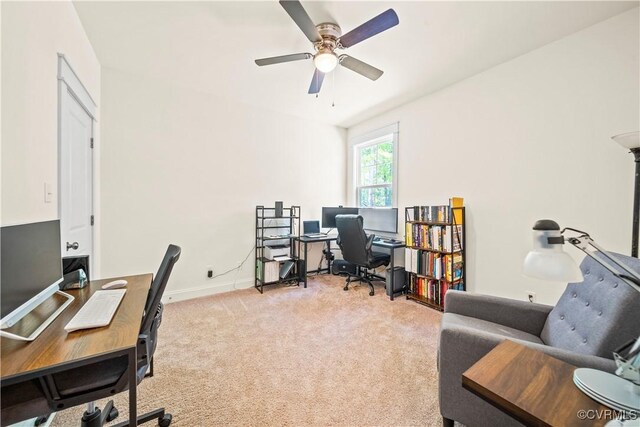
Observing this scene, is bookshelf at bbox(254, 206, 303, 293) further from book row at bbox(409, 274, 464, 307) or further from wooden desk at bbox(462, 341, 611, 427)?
wooden desk at bbox(462, 341, 611, 427)

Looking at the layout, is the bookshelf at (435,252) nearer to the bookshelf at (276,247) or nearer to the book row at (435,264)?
the book row at (435,264)

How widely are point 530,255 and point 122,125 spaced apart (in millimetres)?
3702

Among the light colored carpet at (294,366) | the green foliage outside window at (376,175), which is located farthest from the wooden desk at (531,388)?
the green foliage outside window at (376,175)

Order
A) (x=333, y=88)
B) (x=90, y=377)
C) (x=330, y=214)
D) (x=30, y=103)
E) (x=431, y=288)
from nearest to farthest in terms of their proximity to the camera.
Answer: (x=90, y=377), (x=30, y=103), (x=431, y=288), (x=333, y=88), (x=330, y=214)

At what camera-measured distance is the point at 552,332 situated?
4.61 feet

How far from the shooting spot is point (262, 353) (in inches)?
79.6

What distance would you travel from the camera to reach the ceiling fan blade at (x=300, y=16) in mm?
1565

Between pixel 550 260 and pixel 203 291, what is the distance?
3.50m

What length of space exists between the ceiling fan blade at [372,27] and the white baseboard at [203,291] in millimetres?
3138

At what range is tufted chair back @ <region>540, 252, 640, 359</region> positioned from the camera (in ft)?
3.42

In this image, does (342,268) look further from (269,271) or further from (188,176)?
(188,176)

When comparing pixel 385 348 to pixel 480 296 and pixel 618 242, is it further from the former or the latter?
pixel 618 242

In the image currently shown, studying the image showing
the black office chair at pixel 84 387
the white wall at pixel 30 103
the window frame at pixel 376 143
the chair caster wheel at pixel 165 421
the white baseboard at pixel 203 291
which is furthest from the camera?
the window frame at pixel 376 143

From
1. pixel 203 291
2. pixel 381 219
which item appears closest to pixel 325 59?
pixel 381 219
